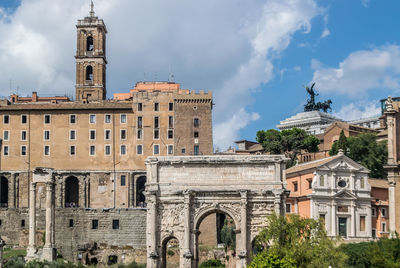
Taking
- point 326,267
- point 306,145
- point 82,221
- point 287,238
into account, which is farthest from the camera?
point 306,145

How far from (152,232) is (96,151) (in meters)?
38.1

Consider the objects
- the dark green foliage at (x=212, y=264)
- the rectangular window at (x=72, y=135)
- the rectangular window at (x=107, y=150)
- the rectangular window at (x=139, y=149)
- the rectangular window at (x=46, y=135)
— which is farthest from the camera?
the rectangular window at (x=72, y=135)

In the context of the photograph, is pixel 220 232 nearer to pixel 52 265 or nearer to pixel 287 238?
pixel 52 265

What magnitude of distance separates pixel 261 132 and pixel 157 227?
46.5 meters

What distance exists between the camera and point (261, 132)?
96.6m

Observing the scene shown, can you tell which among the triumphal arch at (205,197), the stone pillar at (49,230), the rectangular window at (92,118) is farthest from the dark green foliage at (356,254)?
the rectangular window at (92,118)

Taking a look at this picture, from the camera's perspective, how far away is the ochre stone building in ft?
282

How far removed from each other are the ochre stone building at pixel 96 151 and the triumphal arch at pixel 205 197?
33.6 m

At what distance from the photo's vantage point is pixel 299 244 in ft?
152

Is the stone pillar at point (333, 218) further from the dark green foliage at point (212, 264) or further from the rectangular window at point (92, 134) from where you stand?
the rectangular window at point (92, 134)

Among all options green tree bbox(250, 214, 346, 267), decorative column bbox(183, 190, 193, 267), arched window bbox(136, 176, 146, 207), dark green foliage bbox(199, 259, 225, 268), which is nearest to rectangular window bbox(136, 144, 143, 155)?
arched window bbox(136, 176, 146, 207)

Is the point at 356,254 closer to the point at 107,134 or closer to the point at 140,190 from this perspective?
the point at 140,190

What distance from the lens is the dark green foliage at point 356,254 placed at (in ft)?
168

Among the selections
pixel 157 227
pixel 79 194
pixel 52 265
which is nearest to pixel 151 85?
pixel 79 194
